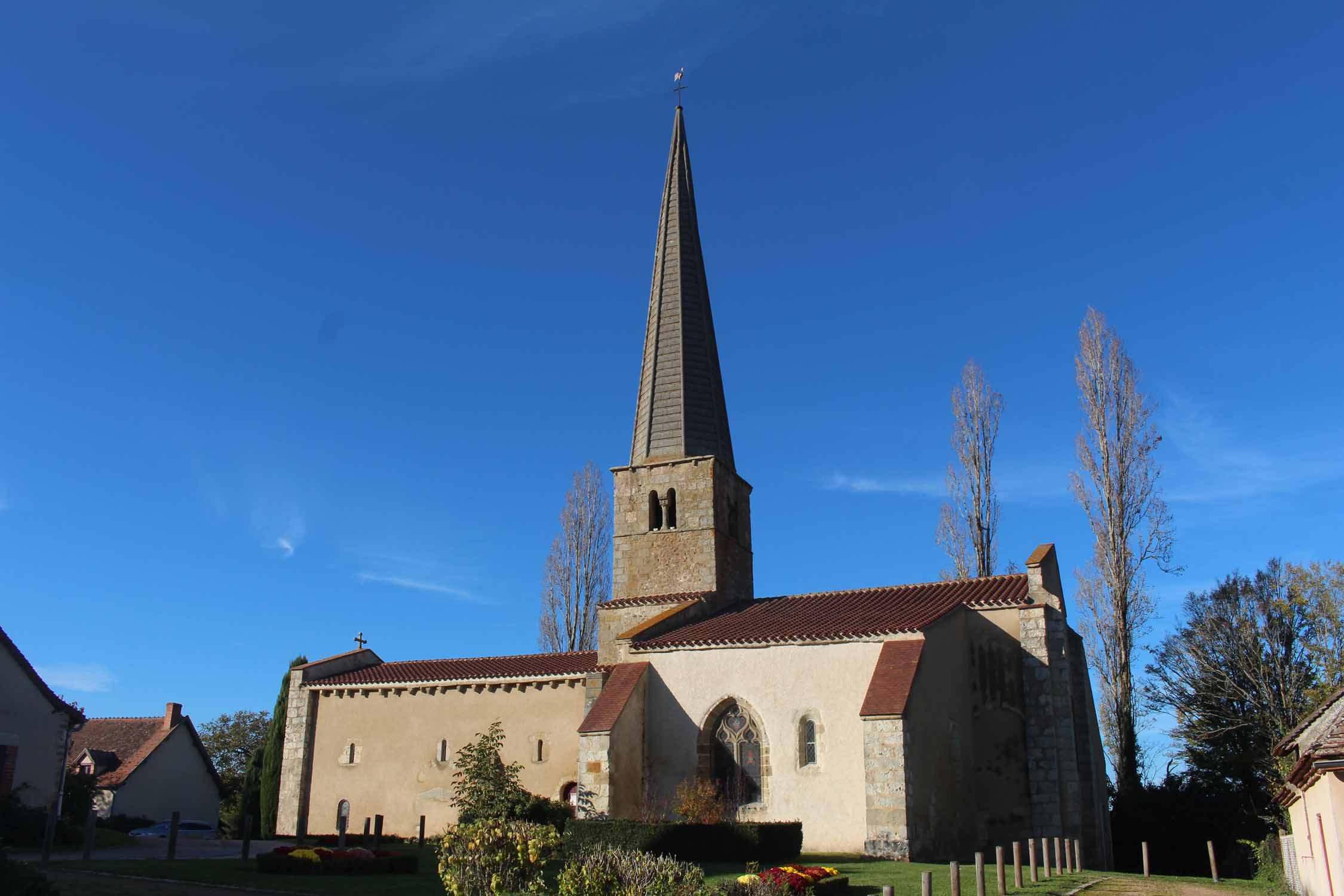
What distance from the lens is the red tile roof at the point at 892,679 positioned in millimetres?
21562

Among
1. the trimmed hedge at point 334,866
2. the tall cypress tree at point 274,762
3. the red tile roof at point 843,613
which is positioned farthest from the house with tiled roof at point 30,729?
the red tile roof at point 843,613

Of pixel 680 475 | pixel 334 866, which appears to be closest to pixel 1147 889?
pixel 334 866

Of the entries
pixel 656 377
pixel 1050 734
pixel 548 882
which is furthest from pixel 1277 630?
pixel 548 882

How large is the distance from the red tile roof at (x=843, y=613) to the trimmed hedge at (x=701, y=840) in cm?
595

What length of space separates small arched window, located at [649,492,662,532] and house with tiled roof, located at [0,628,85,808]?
17.0 metres

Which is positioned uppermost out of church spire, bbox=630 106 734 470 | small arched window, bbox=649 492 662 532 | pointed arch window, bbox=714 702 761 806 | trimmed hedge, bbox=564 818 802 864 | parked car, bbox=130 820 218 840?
church spire, bbox=630 106 734 470

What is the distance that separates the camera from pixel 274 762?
34.7 m

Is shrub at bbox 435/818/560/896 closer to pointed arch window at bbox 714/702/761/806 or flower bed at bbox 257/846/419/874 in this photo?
flower bed at bbox 257/846/419/874

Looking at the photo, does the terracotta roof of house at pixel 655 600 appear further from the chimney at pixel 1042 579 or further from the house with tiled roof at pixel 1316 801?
the house with tiled roof at pixel 1316 801

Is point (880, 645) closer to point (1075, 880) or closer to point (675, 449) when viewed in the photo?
point (1075, 880)

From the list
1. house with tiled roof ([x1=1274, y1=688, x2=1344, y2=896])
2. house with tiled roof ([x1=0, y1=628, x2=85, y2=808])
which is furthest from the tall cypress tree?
house with tiled roof ([x1=1274, y1=688, x2=1344, y2=896])

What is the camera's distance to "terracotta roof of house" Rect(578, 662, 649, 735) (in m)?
24.6

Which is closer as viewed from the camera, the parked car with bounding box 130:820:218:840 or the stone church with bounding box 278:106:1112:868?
the stone church with bounding box 278:106:1112:868

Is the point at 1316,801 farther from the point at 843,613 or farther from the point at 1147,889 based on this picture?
the point at 843,613
